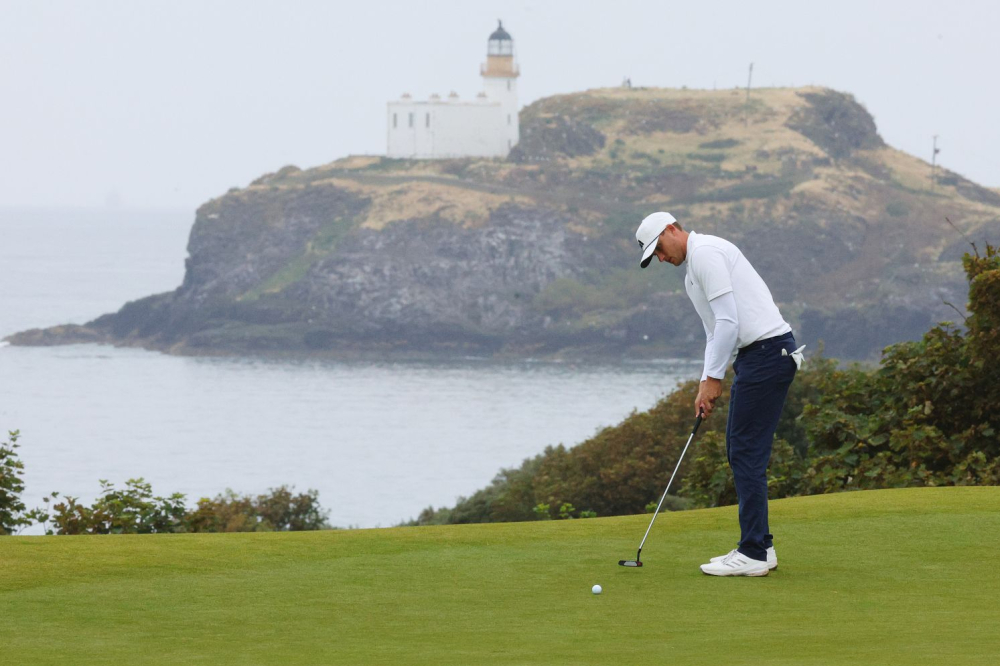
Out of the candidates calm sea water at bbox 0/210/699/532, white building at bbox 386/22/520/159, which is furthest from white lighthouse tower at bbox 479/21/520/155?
calm sea water at bbox 0/210/699/532

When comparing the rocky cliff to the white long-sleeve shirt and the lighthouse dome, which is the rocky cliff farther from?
the white long-sleeve shirt

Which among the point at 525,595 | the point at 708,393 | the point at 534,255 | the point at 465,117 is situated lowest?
the point at 525,595

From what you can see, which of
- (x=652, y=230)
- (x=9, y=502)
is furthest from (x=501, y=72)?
(x=652, y=230)

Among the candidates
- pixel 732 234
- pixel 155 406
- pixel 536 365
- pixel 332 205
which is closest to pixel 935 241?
pixel 732 234

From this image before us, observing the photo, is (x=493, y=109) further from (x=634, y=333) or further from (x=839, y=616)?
(x=839, y=616)

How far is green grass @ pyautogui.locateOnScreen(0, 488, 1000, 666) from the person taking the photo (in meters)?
5.71

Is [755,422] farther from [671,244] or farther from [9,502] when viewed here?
[9,502]

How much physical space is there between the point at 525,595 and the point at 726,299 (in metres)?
1.93

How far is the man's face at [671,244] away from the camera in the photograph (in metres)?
7.48

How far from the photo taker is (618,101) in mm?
192375

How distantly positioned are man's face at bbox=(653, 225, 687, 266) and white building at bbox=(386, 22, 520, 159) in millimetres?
154139

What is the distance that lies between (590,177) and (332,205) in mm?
31869

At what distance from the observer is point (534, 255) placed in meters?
151

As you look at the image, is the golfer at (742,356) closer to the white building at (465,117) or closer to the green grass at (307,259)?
the green grass at (307,259)
